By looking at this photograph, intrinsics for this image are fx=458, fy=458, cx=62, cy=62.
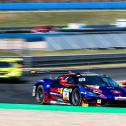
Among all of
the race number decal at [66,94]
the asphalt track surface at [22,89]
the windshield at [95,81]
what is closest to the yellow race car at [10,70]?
the asphalt track surface at [22,89]

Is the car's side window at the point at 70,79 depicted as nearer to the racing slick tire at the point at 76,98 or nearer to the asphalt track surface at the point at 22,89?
the racing slick tire at the point at 76,98

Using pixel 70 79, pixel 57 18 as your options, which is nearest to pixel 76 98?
pixel 70 79

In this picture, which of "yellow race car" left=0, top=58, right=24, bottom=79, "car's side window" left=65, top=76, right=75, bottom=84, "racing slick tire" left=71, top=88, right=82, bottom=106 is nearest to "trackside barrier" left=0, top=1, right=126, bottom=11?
"yellow race car" left=0, top=58, right=24, bottom=79

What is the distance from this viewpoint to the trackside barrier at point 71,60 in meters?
22.0

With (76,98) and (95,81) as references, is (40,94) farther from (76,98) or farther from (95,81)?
(95,81)

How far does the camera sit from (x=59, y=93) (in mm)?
12148

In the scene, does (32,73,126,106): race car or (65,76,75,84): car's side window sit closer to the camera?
(32,73,126,106): race car

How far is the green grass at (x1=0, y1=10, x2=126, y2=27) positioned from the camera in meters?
53.1

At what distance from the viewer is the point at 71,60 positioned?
22438mm

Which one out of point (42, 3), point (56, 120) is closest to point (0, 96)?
point (56, 120)

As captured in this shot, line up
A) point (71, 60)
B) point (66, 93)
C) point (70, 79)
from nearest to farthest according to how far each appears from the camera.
→ point (66, 93)
point (70, 79)
point (71, 60)

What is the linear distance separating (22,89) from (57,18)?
40.3m

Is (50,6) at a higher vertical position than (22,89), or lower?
higher

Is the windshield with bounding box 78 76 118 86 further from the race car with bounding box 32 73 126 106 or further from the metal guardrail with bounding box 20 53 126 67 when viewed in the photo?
the metal guardrail with bounding box 20 53 126 67
